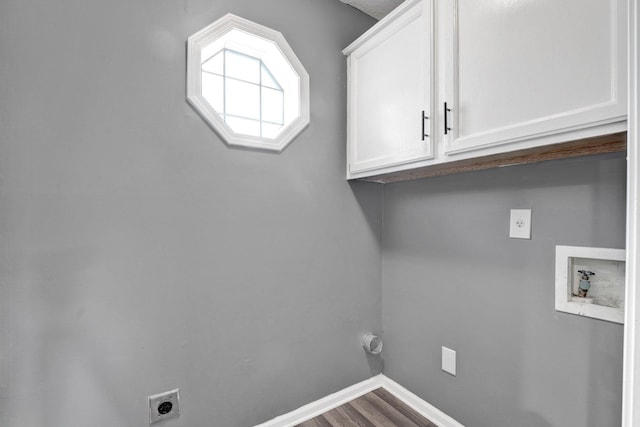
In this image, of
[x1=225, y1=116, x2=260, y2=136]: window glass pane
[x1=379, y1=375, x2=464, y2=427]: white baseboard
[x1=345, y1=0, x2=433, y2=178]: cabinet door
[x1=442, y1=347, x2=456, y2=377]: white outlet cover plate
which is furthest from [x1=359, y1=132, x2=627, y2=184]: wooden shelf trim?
[x1=379, y1=375, x2=464, y2=427]: white baseboard

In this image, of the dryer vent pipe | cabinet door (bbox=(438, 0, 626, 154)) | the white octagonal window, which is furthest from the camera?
the dryer vent pipe

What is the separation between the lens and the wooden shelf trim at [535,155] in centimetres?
92

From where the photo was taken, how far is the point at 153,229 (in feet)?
4.00

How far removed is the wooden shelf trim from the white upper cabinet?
64 millimetres

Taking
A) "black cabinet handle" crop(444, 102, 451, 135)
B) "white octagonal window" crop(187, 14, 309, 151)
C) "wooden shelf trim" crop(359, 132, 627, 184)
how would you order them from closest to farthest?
"wooden shelf trim" crop(359, 132, 627, 184) → "black cabinet handle" crop(444, 102, 451, 135) → "white octagonal window" crop(187, 14, 309, 151)

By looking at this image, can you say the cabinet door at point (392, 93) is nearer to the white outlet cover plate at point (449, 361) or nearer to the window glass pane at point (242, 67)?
the window glass pane at point (242, 67)

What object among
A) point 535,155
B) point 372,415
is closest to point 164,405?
point 372,415

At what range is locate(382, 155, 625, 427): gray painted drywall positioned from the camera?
3.44 feet

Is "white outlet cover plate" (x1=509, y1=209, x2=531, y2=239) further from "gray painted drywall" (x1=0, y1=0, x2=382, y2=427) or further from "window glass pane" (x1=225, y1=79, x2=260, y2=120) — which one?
"window glass pane" (x1=225, y1=79, x2=260, y2=120)

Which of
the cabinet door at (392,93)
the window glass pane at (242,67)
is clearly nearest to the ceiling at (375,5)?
the cabinet door at (392,93)

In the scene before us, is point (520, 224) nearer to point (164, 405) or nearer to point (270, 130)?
point (270, 130)

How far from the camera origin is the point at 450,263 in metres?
1.50

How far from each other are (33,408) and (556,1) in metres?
2.10

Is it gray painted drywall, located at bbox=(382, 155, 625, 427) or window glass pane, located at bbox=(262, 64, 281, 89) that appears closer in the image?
gray painted drywall, located at bbox=(382, 155, 625, 427)
